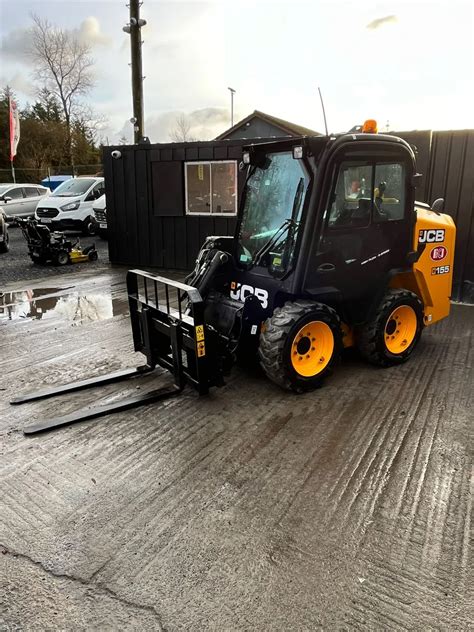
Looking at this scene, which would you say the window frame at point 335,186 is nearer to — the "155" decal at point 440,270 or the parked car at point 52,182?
the "155" decal at point 440,270

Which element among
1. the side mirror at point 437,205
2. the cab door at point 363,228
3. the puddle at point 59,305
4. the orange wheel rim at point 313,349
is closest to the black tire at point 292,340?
the orange wheel rim at point 313,349

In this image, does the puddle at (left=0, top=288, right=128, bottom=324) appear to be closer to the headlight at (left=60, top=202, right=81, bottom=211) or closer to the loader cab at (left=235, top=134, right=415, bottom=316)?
the loader cab at (left=235, top=134, right=415, bottom=316)

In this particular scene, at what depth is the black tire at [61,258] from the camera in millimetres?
11334

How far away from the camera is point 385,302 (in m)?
4.74

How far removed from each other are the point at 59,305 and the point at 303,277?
16.6ft

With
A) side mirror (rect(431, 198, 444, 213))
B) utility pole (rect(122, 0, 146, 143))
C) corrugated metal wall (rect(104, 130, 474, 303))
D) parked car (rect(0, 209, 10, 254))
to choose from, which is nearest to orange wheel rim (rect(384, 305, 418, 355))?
side mirror (rect(431, 198, 444, 213))

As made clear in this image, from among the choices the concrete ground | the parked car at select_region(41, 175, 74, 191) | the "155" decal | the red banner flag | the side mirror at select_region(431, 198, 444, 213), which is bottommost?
the concrete ground

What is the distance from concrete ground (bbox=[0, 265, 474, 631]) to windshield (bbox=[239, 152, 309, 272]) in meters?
1.23

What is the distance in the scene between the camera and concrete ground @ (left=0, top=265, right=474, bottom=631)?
2234 millimetres

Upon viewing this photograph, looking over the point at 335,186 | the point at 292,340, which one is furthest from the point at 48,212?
the point at 292,340

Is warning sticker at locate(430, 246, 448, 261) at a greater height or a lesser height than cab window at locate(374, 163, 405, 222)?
lesser

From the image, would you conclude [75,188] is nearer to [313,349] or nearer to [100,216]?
[100,216]

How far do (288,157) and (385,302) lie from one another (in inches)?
66.1

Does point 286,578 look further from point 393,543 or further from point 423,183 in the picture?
point 423,183
